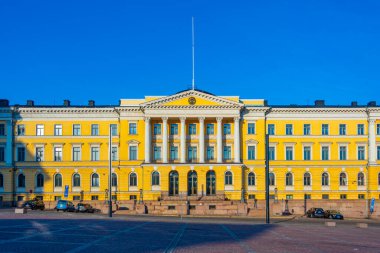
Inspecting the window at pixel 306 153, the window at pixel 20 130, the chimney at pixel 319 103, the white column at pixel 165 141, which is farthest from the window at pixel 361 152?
the window at pixel 20 130

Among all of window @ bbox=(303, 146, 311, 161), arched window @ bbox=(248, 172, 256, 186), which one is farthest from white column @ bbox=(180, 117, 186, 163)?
window @ bbox=(303, 146, 311, 161)

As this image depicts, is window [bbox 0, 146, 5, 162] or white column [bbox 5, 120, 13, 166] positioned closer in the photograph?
white column [bbox 5, 120, 13, 166]

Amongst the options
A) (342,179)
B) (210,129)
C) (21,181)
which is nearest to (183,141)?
(210,129)

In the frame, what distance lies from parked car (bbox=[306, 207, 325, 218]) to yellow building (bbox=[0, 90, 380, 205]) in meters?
12.9

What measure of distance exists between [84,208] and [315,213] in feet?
91.9

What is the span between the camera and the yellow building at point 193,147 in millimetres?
80500

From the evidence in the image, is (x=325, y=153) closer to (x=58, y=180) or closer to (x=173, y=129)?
(x=173, y=129)

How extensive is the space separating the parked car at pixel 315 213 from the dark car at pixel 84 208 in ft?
87.4

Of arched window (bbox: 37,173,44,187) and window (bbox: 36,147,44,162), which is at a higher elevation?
window (bbox: 36,147,44,162)

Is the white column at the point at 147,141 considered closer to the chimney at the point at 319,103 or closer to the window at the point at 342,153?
the chimney at the point at 319,103

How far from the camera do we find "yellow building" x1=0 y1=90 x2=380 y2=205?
8050cm

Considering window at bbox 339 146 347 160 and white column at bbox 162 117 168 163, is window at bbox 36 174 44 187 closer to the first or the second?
white column at bbox 162 117 168 163

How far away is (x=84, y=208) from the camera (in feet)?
220

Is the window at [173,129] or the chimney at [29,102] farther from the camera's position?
the chimney at [29,102]
